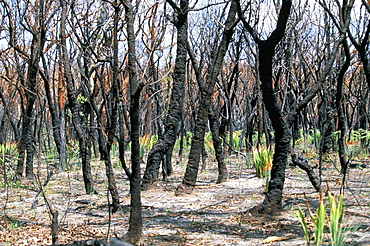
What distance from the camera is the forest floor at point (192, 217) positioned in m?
4.07

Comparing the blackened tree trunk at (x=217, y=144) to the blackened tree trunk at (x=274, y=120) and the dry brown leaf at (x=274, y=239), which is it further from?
the dry brown leaf at (x=274, y=239)

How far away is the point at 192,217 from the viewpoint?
512cm

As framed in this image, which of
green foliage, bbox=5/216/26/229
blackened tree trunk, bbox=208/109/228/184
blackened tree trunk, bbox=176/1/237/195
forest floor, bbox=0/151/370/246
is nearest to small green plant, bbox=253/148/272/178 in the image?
forest floor, bbox=0/151/370/246

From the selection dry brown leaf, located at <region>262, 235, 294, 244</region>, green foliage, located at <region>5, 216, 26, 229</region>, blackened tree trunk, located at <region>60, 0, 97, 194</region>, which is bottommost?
dry brown leaf, located at <region>262, 235, 294, 244</region>

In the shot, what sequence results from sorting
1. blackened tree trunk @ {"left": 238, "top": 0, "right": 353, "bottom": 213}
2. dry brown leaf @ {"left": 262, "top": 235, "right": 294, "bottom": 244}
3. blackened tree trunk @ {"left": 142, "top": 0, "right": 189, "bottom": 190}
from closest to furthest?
1. dry brown leaf @ {"left": 262, "top": 235, "right": 294, "bottom": 244}
2. blackened tree trunk @ {"left": 238, "top": 0, "right": 353, "bottom": 213}
3. blackened tree trunk @ {"left": 142, "top": 0, "right": 189, "bottom": 190}

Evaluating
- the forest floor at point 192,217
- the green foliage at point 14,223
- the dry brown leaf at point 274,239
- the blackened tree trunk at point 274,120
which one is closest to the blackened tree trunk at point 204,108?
the forest floor at point 192,217

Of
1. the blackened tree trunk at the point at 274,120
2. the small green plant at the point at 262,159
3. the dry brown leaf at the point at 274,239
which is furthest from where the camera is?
the small green plant at the point at 262,159

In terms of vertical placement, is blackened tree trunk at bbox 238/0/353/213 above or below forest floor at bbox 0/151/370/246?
above

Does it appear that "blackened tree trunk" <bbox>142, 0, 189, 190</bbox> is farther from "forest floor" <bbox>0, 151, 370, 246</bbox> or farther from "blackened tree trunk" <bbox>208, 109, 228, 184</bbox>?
"blackened tree trunk" <bbox>208, 109, 228, 184</bbox>

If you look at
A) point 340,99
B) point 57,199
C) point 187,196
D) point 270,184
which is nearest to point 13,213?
point 57,199

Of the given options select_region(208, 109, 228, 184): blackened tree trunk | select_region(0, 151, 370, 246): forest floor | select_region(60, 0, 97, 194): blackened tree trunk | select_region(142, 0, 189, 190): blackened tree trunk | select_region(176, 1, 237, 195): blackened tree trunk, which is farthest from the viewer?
select_region(208, 109, 228, 184): blackened tree trunk

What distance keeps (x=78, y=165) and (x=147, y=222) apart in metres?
7.18

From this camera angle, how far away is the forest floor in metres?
4.07

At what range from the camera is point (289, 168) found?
9.69 meters
